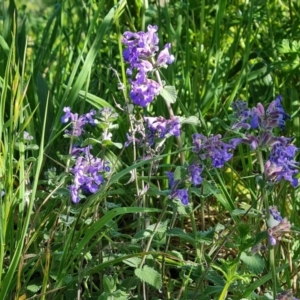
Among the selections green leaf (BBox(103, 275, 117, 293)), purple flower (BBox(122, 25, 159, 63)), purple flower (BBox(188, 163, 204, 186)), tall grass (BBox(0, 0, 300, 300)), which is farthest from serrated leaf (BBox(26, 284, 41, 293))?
purple flower (BBox(122, 25, 159, 63))

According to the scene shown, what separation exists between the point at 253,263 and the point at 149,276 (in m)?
0.21

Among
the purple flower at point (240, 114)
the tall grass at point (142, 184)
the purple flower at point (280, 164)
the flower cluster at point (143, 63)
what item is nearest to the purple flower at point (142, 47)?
the flower cluster at point (143, 63)

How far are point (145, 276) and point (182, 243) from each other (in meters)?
0.59

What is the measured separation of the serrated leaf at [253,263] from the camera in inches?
54.4

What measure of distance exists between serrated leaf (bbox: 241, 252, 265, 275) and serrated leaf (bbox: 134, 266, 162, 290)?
0.57 feet

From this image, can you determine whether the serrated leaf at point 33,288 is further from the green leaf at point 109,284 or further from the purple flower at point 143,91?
the purple flower at point 143,91

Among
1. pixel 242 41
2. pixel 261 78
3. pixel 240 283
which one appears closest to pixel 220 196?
pixel 240 283

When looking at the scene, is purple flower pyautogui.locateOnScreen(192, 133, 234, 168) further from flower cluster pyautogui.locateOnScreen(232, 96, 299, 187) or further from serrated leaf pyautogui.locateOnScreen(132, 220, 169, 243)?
serrated leaf pyautogui.locateOnScreen(132, 220, 169, 243)

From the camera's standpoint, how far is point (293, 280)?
73.2 inches

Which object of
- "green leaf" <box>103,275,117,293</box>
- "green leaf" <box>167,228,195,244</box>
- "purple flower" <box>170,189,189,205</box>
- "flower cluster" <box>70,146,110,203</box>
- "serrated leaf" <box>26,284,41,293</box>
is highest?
"purple flower" <box>170,189,189,205</box>

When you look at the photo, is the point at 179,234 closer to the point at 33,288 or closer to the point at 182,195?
the point at 182,195

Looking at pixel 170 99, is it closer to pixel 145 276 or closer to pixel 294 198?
pixel 145 276

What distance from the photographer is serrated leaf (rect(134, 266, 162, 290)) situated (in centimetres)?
144

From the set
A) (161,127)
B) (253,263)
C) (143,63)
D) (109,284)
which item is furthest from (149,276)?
(143,63)
